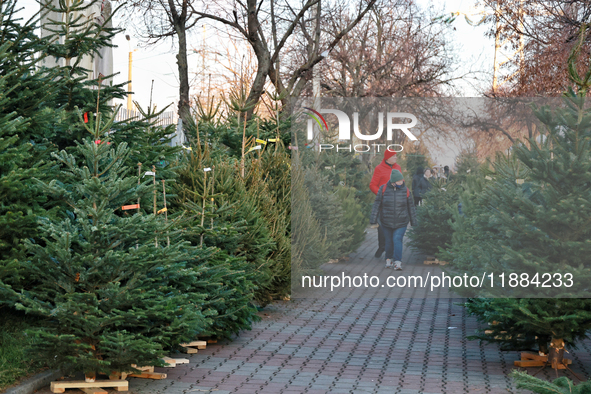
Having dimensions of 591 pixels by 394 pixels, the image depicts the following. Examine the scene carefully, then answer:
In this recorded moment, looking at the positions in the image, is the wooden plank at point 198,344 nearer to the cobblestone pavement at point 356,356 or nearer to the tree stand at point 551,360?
the cobblestone pavement at point 356,356

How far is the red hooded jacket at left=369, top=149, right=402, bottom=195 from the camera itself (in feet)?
25.0

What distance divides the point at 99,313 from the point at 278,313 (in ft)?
14.9

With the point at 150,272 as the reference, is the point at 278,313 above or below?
below

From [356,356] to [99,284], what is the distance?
9.42ft

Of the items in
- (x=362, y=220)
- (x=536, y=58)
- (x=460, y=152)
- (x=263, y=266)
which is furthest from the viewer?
(x=536, y=58)

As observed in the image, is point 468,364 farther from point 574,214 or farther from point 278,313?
point 278,313

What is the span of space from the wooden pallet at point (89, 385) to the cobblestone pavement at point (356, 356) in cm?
12

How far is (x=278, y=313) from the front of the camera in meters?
9.83

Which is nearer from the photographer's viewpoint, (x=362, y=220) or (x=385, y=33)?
(x=362, y=220)

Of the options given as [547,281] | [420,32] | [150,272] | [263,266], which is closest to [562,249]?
[547,281]

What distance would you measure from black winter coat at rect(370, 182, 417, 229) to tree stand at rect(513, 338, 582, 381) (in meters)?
1.92

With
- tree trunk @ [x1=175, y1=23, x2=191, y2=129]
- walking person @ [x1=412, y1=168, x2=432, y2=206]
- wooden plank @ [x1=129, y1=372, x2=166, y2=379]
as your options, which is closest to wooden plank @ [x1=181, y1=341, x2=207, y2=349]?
wooden plank @ [x1=129, y1=372, x2=166, y2=379]

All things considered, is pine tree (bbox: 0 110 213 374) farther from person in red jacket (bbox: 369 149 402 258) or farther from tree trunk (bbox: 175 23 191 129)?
tree trunk (bbox: 175 23 191 129)

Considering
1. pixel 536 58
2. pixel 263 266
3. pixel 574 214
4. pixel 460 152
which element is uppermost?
pixel 536 58
